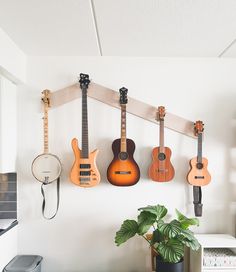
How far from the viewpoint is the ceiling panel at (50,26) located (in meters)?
1.61

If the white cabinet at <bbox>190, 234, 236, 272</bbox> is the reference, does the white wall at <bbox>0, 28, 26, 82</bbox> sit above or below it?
above

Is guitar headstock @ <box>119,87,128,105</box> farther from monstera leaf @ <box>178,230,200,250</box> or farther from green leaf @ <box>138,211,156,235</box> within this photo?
monstera leaf @ <box>178,230,200,250</box>

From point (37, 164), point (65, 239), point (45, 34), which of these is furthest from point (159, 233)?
point (45, 34)

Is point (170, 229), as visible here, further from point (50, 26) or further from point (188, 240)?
point (50, 26)

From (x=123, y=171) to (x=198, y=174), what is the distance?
0.63 metres

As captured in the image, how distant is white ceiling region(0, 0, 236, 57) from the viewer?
5.28 feet

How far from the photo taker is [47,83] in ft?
8.07

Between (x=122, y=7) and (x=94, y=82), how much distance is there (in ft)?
2.96

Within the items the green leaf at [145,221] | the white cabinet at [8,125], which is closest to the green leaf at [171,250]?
the green leaf at [145,221]

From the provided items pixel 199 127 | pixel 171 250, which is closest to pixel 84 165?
pixel 171 250

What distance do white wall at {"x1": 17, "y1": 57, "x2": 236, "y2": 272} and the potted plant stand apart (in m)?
0.32

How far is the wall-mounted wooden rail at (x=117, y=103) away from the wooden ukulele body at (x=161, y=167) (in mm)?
270

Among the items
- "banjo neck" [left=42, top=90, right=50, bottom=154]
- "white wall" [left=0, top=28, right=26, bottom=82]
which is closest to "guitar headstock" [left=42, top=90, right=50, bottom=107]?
"banjo neck" [left=42, top=90, right=50, bottom=154]

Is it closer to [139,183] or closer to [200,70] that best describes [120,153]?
[139,183]
